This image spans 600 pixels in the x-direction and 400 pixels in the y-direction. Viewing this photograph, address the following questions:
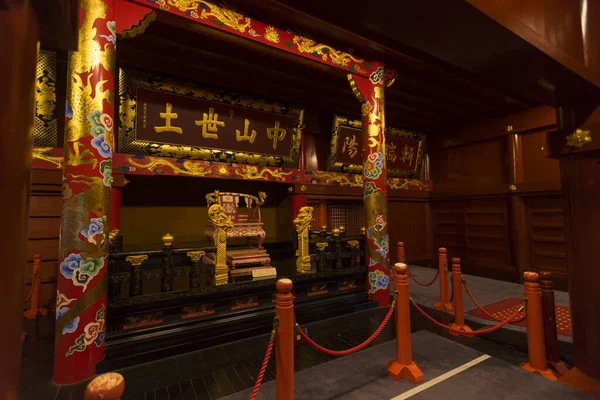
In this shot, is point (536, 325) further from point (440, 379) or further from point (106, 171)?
point (106, 171)

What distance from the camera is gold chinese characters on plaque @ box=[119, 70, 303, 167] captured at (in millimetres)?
4238

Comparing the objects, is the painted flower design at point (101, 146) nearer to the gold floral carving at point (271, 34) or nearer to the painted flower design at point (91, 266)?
the painted flower design at point (91, 266)

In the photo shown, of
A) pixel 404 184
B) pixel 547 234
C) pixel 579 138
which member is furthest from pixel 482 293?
pixel 579 138

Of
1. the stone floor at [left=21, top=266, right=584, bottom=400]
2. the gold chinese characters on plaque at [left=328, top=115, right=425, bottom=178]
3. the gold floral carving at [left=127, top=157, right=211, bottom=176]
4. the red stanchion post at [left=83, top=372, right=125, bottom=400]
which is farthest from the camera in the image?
the gold chinese characters on plaque at [left=328, top=115, right=425, bottom=178]

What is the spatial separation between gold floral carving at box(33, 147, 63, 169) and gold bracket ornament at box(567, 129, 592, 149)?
5898mm

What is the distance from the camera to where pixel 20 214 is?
2.09 ft

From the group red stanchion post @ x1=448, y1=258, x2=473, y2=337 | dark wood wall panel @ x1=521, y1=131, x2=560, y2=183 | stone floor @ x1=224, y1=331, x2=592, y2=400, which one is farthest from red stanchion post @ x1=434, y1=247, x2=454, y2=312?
dark wood wall panel @ x1=521, y1=131, x2=560, y2=183

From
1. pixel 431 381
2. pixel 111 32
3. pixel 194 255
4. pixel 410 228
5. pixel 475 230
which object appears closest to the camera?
pixel 431 381

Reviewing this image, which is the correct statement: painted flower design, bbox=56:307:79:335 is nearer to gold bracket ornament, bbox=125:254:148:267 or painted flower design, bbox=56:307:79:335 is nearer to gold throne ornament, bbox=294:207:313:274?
gold bracket ornament, bbox=125:254:148:267

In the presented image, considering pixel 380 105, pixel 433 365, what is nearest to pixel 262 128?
pixel 380 105

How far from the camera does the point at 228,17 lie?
10.2 feet

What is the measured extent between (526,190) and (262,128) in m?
6.04

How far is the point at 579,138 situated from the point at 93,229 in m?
4.08

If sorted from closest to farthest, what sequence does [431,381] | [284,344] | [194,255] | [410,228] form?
[284,344] < [431,381] < [194,255] < [410,228]
